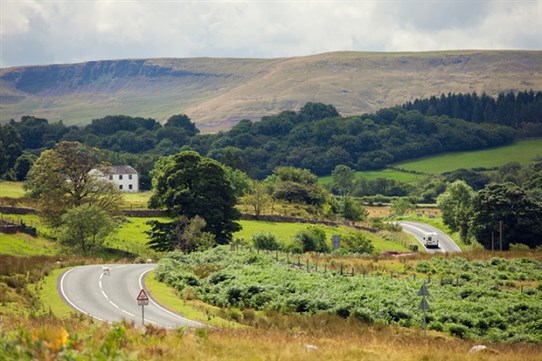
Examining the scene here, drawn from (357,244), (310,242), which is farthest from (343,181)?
(310,242)

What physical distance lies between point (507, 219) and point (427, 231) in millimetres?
29685

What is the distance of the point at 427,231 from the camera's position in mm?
115062

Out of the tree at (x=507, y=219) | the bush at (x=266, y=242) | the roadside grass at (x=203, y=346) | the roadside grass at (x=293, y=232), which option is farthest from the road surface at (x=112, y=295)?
the tree at (x=507, y=219)

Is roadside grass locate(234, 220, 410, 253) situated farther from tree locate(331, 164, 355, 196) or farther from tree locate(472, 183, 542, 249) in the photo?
tree locate(331, 164, 355, 196)

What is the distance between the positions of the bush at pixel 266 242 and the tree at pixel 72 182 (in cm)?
1306

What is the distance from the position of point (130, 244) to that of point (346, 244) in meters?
21.6

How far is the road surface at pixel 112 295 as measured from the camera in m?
36.4

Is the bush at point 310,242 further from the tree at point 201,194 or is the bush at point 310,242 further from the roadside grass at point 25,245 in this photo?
the roadside grass at point 25,245

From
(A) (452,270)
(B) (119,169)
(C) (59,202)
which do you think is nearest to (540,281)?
(A) (452,270)

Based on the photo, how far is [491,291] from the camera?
47.5m

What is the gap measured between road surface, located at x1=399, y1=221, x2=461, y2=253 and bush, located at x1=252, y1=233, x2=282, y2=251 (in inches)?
813

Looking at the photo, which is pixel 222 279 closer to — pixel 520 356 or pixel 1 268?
pixel 1 268

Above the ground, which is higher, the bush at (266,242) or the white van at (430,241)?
the bush at (266,242)

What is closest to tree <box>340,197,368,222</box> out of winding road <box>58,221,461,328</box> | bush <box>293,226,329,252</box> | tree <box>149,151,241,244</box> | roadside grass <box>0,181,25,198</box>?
bush <box>293,226,329,252</box>
